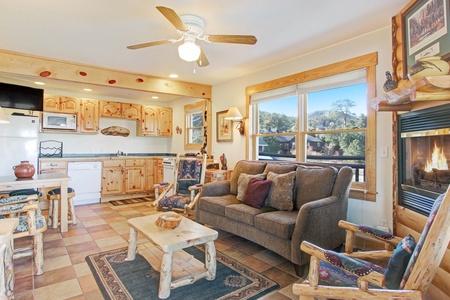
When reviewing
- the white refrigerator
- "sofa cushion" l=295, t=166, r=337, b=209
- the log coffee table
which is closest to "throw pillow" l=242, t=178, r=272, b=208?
"sofa cushion" l=295, t=166, r=337, b=209

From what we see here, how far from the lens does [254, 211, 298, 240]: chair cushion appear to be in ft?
7.53

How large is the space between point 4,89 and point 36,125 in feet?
2.77

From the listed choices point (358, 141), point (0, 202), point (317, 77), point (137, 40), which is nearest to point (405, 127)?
point (358, 141)

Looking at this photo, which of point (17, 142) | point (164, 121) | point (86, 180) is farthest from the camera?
point (164, 121)

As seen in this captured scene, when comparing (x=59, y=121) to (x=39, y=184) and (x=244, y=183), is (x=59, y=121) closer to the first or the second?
(x=39, y=184)

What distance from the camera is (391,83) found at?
219cm

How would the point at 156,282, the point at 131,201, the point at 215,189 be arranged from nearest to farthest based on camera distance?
the point at 156,282 → the point at 215,189 → the point at 131,201

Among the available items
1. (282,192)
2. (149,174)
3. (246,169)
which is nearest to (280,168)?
(282,192)

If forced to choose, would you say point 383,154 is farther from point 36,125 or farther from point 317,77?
point 36,125

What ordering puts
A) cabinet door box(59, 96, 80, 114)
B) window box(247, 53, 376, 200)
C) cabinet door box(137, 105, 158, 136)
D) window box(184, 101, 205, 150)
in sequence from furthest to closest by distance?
1. cabinet door box(137, 105, 158, 136)
2. window box(184, 101, 205, 150)
3. cabinet door box(59, 96, 80, 114)
4. window box(247, 53, 376, 200)

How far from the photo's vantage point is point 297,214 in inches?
101

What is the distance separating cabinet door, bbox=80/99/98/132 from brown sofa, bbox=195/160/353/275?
136 inches

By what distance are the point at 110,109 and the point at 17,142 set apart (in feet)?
6.17

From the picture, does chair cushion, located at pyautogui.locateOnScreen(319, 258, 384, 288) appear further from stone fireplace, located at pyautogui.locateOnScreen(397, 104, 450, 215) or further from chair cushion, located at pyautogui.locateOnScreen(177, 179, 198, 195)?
chair cushion, located at pyautogui.locateOnScreen(177, 179, 198, 195)
